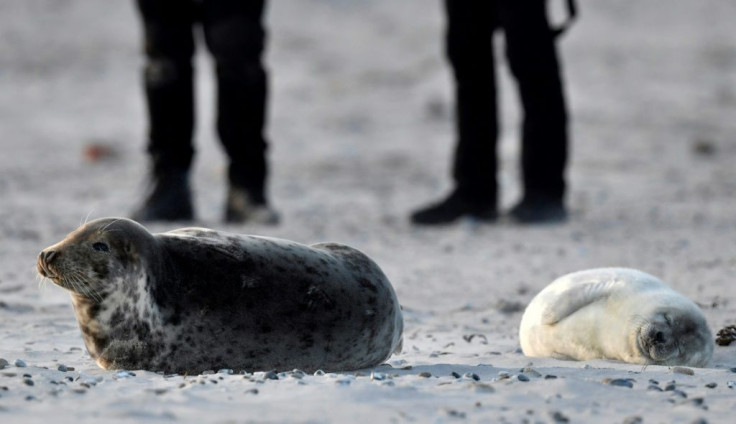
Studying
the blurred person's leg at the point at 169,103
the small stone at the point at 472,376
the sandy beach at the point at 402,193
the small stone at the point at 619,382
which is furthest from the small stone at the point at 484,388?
the blurred person's leg at the point at 169,103

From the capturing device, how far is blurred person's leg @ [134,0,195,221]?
7.35m

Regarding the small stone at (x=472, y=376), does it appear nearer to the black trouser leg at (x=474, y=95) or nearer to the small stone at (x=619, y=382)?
the small stone at (x=619, y=382)

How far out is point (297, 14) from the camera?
18.8m

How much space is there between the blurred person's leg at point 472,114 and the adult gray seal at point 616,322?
3.63 metres

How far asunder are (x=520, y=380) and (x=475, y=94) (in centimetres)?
453

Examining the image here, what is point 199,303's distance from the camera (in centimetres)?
332

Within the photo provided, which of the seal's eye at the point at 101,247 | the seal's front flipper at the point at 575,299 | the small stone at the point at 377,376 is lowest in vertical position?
the small stone at the point at 377,376

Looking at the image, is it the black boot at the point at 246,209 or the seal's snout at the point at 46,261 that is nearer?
the seal's snout at the point at 46,261

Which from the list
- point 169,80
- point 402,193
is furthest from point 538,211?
point 402,193

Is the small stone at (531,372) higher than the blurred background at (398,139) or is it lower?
lower

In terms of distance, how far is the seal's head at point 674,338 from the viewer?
354cm

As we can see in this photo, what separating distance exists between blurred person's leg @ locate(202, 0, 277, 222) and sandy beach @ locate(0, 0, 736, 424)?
0.29 meters

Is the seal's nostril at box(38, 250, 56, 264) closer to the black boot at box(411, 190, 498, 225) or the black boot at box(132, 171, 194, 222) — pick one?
the black boot at box(132, 171, 194, 222)

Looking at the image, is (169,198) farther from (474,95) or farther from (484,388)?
(484,388)
